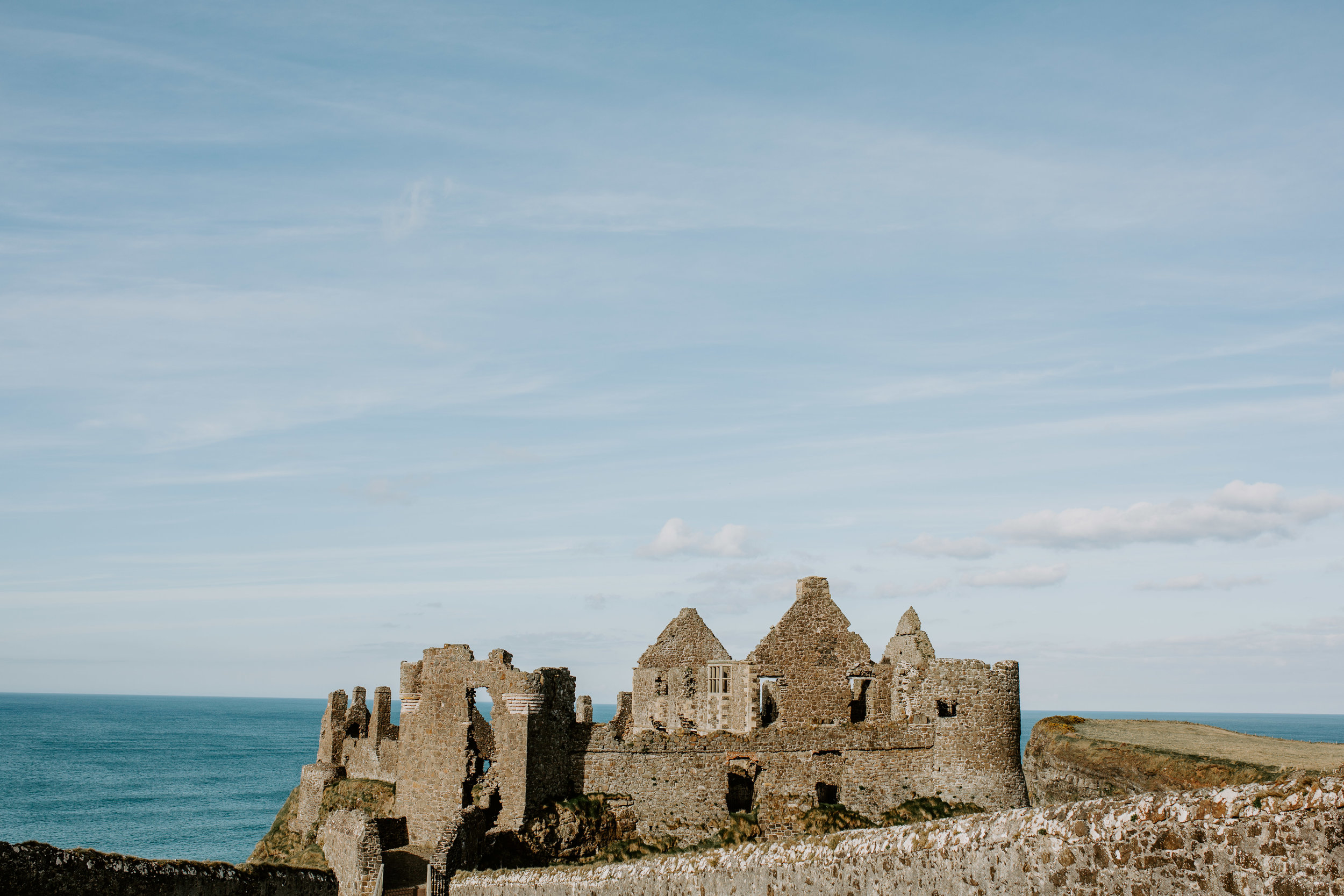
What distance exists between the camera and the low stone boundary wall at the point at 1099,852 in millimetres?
7828

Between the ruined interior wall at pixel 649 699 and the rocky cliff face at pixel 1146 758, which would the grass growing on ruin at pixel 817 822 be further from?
the ruined interior wall at pixel 649 699

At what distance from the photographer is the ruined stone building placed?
26922 mm

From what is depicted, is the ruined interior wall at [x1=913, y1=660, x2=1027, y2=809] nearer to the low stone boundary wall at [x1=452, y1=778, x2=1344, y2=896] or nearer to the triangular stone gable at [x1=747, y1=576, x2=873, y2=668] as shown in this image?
the triangular stone gable at [x1=747, y1=576, x2=873, y2=668]

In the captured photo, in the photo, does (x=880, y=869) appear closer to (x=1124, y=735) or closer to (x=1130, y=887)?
(x=1130, y=887)

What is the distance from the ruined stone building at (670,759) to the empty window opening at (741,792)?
5cm

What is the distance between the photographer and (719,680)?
33.7 meters

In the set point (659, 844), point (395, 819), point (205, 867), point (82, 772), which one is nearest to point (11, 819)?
point (82, 772)

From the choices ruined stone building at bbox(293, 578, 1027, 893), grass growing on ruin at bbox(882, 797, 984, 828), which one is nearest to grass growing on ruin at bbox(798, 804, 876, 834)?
ruined stone building at bbox(293, 578, 1027, 893)

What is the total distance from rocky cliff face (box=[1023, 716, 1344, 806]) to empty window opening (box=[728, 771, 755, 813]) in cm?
780

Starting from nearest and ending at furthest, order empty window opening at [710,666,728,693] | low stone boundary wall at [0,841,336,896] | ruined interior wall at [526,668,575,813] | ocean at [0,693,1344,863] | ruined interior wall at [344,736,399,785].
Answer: low stone boundary wall at [0,841,336,896], ruined interior wall at [526,668,575,813], empty window opening at [710,666,728,693], ruined interior wall at [344,736,399,785], ocean at [0,693,1344,863]

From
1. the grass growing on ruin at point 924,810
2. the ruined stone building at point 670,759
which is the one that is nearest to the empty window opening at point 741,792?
the ruined stone building at point 670,759

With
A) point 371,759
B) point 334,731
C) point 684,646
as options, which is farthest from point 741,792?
point 334,731

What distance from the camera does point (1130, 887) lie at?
8992 mm

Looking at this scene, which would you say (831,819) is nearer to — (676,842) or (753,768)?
(753,768)
